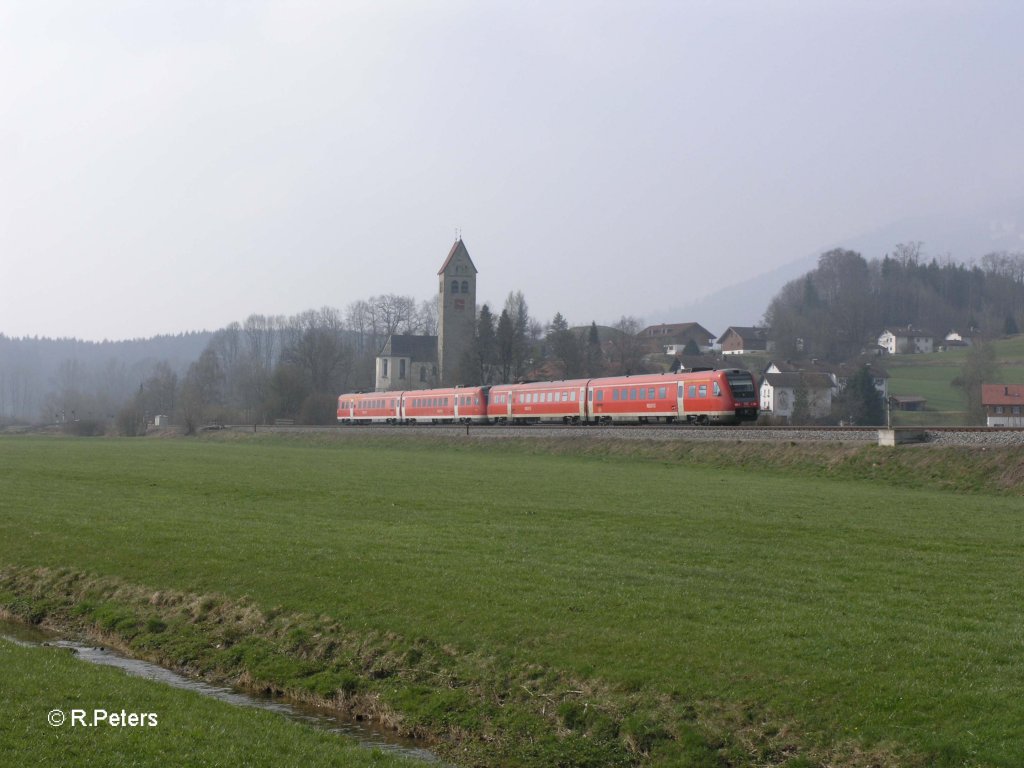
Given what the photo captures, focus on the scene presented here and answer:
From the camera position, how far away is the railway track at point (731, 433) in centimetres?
3700

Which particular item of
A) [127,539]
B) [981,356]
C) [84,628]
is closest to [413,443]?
[127,539]

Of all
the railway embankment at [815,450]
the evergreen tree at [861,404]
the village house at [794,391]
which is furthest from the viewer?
the village house at [794,391]

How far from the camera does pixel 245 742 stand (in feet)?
35.8

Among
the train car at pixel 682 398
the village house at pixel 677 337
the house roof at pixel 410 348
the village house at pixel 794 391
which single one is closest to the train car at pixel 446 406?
the train car at pixel 682 398

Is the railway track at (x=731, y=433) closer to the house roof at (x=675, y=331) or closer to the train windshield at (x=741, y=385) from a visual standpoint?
the train windshield at (x=741, y=385)

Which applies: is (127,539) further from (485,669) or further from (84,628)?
(485,669)

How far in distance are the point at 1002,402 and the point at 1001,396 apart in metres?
0.82

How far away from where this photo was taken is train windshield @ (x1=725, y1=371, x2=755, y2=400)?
1971 inches

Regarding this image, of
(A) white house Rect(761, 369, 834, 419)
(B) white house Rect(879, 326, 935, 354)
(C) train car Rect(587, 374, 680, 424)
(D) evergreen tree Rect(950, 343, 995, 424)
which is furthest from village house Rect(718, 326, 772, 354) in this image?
(C) train car Rect(587, 374, 680, 424)

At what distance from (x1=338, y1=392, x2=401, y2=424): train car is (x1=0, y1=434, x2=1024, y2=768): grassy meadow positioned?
5432 cm

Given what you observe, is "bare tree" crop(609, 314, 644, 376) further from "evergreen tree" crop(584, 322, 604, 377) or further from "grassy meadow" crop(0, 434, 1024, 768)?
"grassy meadow" crop(0, 434, 1024, 768)

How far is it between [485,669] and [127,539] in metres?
11.9

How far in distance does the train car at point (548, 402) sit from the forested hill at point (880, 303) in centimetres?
8813

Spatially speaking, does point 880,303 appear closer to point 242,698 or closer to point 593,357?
point 593,357
